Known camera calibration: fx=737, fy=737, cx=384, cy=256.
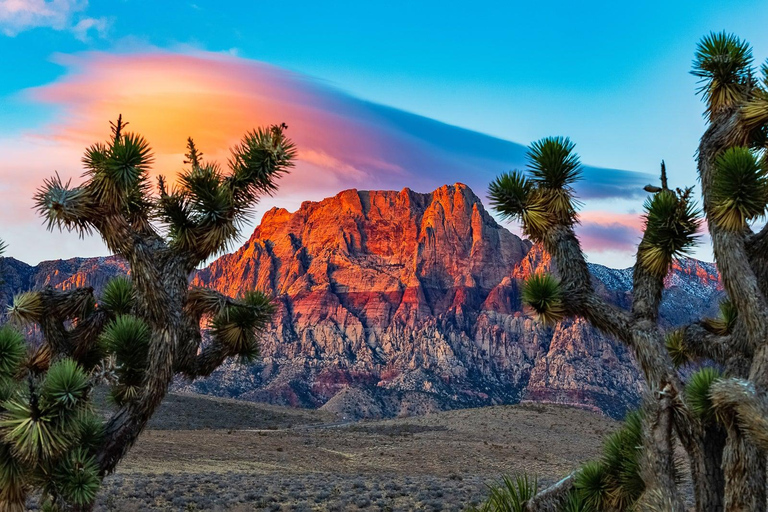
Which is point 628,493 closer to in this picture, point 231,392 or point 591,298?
point 591,298

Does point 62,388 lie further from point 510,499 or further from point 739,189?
point 739,189

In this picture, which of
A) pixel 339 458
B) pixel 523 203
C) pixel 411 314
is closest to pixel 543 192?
pixel 523 203

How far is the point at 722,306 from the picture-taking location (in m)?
9.41

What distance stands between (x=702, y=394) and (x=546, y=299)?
6.57 feet

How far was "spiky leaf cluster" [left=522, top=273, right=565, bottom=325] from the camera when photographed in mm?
8812

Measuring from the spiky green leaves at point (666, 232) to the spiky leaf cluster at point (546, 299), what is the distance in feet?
3.42

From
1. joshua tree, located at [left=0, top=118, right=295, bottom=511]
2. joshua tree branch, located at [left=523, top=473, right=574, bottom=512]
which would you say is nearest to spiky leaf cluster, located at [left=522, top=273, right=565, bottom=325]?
joshua tree branch, located at [left=523, top=473, right=574, bottom=512]

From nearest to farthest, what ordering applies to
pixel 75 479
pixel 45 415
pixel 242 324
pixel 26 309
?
pixel 45 415 → pixel 75 479 → pixel 26 309 → pixel 242 324

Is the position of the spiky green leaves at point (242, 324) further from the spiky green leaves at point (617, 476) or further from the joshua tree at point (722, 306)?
the spiky green leaves at point (617, 476)

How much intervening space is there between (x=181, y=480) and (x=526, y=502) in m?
14.5

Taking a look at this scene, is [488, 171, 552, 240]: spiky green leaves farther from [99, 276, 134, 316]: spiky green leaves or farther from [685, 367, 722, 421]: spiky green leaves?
[99, 276, 134, 316]: spiky green leaves

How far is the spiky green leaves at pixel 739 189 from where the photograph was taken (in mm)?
7520

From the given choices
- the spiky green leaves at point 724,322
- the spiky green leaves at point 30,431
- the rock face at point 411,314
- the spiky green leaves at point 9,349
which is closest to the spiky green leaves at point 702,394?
the spiky green leaves at point 724,322

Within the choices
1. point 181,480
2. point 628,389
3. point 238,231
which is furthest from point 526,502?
point 628,389
